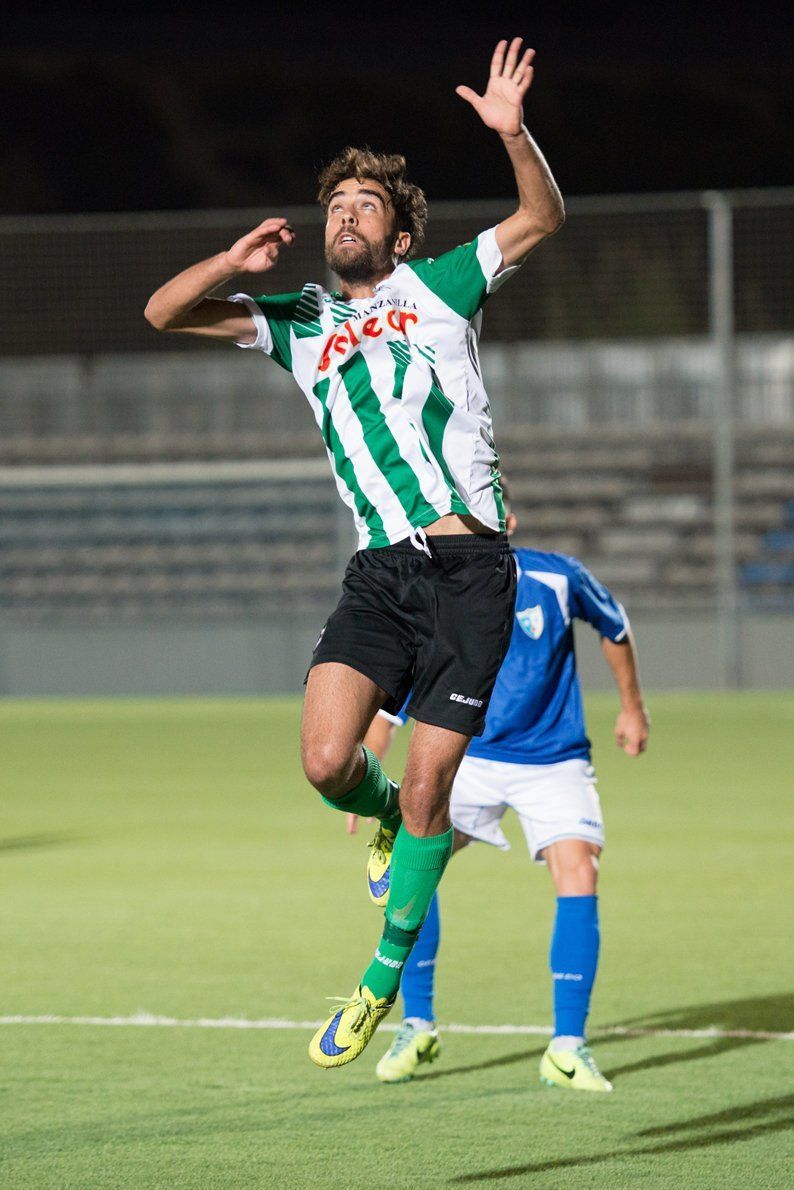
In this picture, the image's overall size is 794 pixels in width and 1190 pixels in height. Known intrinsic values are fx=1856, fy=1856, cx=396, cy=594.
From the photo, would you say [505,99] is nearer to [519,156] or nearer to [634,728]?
[519,156]

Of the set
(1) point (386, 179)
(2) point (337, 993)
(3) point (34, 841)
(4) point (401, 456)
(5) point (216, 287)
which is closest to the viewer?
(5) point (216, 287)

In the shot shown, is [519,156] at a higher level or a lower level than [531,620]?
higher

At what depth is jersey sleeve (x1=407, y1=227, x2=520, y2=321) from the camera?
14.5 feet

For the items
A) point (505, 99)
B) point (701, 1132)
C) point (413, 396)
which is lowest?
point (701, 1132)

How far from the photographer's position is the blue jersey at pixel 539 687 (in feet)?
16.6

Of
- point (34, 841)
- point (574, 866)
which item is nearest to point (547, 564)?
point (574, 866)

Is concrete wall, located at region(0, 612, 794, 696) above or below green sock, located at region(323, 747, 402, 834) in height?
below

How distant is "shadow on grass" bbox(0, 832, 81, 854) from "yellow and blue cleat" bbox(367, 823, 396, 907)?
459 cm

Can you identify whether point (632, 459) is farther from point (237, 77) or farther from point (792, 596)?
point (237, 77)

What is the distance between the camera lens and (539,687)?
200 inches

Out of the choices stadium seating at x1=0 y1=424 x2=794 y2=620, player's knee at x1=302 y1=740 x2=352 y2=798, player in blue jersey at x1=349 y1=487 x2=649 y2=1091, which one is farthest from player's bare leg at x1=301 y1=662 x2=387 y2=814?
stadium seating at x1=0 y1=424 x2=794 y2=620

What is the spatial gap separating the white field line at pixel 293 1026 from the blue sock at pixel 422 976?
279mm

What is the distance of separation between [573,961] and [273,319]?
71.4 inches

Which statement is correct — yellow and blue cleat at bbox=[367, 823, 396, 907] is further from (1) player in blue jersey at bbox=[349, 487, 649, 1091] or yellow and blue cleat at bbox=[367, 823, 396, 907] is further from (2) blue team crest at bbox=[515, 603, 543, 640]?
(2) blue team crest at bbox=[515, 603, 543, 640]
